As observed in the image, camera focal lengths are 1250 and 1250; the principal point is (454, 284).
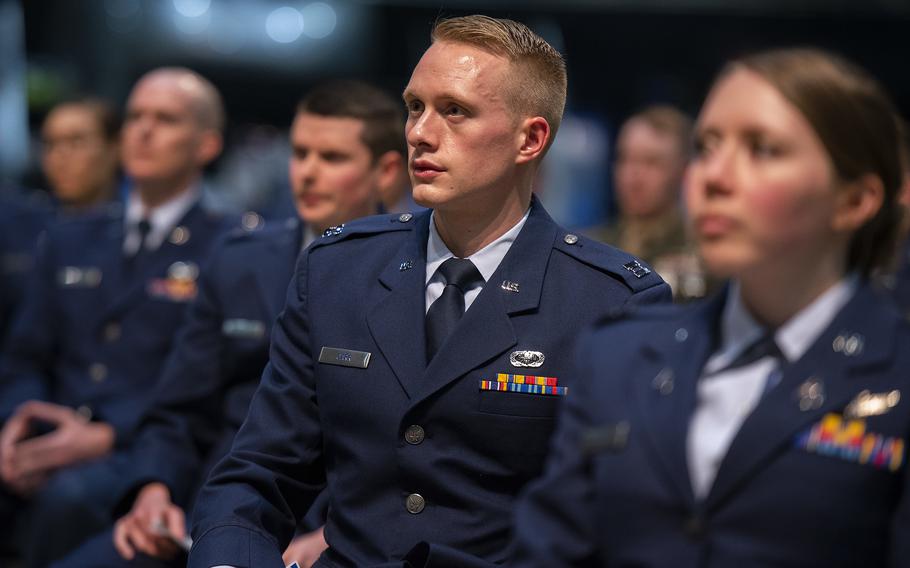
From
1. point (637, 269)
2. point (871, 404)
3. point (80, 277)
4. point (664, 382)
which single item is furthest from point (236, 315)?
point (871, 404)

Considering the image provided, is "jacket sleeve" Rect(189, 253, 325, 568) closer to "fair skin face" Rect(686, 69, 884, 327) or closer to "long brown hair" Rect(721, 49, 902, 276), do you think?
"fair skin face" Rect(686, 69, 884, 327)

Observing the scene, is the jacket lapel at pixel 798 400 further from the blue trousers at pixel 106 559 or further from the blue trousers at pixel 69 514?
the blue trousers at pixel 69 514

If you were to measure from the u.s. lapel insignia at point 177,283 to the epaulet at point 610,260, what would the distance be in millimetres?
2065

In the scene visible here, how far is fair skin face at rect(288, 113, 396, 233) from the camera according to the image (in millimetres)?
3654

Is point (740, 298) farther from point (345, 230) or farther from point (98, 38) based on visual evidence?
point (98, 38)

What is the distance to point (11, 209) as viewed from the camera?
6742 millimetres

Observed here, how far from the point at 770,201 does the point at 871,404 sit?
12.4 inches

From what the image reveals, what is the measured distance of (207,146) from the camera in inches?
193

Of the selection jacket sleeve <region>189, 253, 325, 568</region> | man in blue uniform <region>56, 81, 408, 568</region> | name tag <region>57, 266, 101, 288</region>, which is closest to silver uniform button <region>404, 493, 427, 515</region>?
jacket sleeve <region>189, 253, 325, 568</region>

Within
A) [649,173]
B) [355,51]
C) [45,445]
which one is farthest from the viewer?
[355,51]

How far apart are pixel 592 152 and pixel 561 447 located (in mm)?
9530

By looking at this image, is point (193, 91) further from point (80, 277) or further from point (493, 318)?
point (493, 318)

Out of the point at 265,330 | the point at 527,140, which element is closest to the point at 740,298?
the point at 527,140

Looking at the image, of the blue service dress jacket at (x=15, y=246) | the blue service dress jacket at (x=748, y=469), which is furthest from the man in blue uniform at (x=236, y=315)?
the blue service dress jacket at (x=15, y=246)
